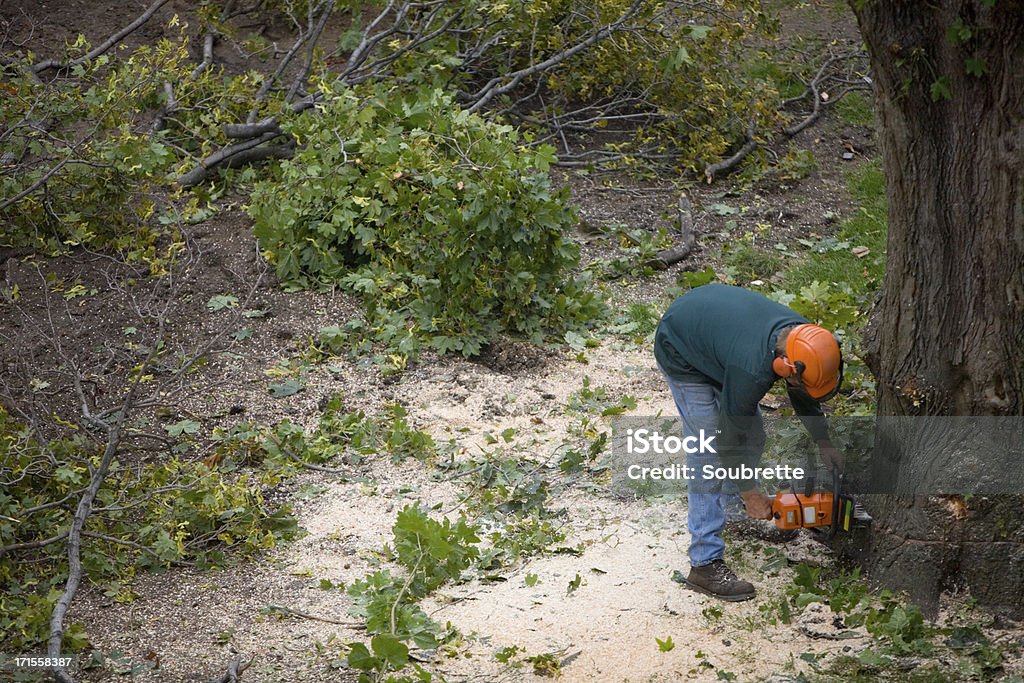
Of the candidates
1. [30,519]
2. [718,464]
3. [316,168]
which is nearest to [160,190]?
[316,168]

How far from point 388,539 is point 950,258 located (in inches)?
105

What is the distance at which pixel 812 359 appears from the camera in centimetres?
387

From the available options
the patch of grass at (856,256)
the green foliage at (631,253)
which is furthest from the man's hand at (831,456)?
the green foliage at (631,253)

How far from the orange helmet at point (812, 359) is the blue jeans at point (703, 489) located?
1.81ft

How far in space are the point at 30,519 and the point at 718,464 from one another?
3002mm

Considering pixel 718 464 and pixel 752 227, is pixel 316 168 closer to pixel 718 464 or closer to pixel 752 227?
pixel 752 227

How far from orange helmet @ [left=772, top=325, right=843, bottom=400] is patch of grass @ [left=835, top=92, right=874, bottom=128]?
658cm

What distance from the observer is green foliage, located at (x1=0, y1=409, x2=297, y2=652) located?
473 cm

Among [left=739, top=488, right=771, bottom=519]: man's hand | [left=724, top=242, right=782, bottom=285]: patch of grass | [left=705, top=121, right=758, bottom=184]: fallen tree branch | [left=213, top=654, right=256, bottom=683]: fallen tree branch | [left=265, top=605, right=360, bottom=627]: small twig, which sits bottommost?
[left=213, top=654, right=256, bottom=683]: fallen tree branch

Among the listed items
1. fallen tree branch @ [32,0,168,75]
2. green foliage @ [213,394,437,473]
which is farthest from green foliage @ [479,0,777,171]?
green foliage @ [213,394,437,473]

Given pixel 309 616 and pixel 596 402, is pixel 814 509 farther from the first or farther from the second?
pixel 596 402

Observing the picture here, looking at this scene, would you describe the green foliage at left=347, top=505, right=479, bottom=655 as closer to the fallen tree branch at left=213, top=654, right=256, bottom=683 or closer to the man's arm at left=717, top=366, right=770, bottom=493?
the fallen tree branch at left=213, top=654, right=256, bottom=683

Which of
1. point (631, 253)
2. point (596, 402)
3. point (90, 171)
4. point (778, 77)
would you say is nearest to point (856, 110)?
point (778, 77)

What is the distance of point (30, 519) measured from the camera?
4.95 m
